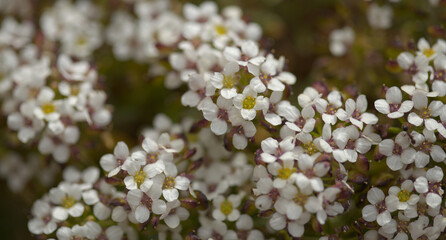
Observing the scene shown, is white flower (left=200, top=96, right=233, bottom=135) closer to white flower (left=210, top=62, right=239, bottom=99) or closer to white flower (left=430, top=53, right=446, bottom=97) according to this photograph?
white flower (left=210, top=62, right=239, bottom=99)

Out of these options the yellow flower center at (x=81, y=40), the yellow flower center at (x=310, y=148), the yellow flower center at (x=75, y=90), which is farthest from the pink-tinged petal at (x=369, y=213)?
the yellow flower center at (x=81, y=40)

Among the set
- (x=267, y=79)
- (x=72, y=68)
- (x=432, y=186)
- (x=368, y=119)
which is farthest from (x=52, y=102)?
(x=432, y=186)

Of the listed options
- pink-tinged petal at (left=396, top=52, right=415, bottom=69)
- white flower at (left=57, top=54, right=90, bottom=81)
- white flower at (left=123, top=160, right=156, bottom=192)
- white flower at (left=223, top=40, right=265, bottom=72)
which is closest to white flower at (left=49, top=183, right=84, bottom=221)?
white flower at (left=123, top=160, right=156, bottom=192)

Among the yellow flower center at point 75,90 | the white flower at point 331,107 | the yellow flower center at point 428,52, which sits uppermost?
the yellow flower center at point 428,52

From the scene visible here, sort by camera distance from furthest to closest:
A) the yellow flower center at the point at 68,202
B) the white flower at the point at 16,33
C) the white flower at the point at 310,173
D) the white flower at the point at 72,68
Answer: the white flower at the point at 16,33 → the white flower at the point at 72,68 → the yellow flower center at the point at 68,202 → the white flower at the point at 310,173

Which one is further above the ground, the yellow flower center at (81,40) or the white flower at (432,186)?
the white flower at (432,186)

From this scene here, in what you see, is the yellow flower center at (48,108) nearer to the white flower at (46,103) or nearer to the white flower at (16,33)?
the white flower at (46,103)

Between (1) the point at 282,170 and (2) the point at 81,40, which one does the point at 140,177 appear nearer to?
(1) the point at 282,170

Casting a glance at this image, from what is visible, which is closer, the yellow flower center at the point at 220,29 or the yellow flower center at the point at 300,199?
the yellow flower center at the point at 300,199
